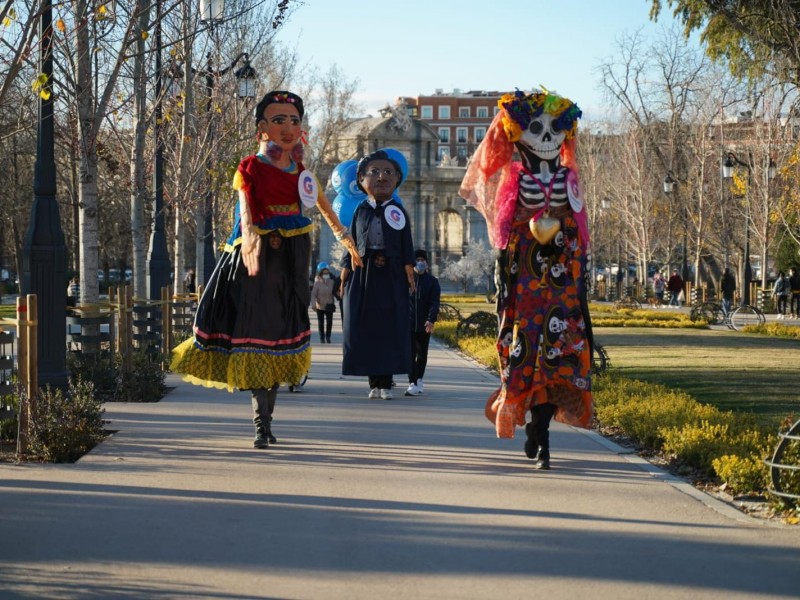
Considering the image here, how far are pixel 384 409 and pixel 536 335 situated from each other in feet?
12.5

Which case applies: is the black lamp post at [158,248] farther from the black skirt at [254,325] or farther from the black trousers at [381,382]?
the black skirt at [254,325]

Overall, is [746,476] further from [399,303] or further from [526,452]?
[399,303]

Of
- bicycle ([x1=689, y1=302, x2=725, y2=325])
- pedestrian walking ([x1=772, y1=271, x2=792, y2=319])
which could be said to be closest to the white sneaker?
bicycle ([x1=689, y1=302, x2=725, y2=325])

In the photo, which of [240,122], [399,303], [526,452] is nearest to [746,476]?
[526,452]

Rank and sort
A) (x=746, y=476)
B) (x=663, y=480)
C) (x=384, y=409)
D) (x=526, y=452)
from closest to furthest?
(x=746, y=476), (x=663, y=480), (x=526, y=452), (x=384, y=409)

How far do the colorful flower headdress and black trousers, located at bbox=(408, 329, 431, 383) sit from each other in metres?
5.19

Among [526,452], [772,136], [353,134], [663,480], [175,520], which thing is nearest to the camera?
[175,520]

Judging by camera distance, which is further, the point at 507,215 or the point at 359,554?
the point at 507,215

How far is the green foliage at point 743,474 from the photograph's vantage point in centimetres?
763

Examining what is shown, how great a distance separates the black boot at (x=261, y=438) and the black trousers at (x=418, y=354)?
4494mm

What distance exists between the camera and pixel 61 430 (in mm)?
8602

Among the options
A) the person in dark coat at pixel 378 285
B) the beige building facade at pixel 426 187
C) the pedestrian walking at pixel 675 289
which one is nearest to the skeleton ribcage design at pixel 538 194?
the person in dark coat at pixel 378 285

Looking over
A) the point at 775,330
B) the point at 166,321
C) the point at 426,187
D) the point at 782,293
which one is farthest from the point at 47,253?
the point at 426,187

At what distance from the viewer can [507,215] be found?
8.69 metres
